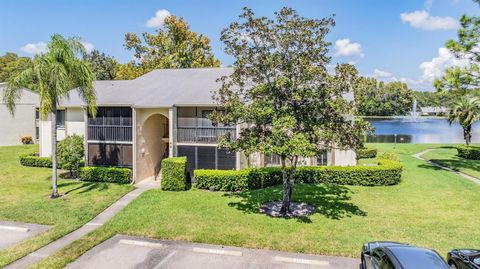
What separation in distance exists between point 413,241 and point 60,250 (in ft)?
41.8

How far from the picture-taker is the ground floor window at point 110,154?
2333 centimetres

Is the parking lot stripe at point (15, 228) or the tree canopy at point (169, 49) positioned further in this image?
the tree canopy at point (169, 49)

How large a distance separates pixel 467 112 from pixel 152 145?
3251cm

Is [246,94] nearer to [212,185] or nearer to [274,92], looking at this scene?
[274,92]

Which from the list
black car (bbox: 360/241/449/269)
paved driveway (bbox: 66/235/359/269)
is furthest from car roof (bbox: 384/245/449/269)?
paved driveway (bbox: 66/235/359/269)

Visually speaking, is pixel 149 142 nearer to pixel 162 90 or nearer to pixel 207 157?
pixel 162 90

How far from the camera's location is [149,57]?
140 ft

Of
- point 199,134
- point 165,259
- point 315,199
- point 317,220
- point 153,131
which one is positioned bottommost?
point 165,259

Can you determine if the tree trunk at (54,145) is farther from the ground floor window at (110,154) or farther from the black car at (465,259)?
the black car at (465,259)

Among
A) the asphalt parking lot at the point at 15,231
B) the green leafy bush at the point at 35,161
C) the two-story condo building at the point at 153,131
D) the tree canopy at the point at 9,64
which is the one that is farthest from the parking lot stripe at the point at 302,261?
the tree canopy at the point at 9,64

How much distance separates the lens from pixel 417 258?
26.3 feet

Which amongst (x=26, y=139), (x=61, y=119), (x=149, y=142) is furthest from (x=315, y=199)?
(x=26, y=139)

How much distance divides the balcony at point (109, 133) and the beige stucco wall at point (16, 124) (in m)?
18.6

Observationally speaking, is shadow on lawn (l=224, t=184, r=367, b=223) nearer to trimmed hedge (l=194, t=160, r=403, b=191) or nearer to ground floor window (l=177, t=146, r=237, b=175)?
trimmed hedge (l=194, t=160, r=403, b=191)
